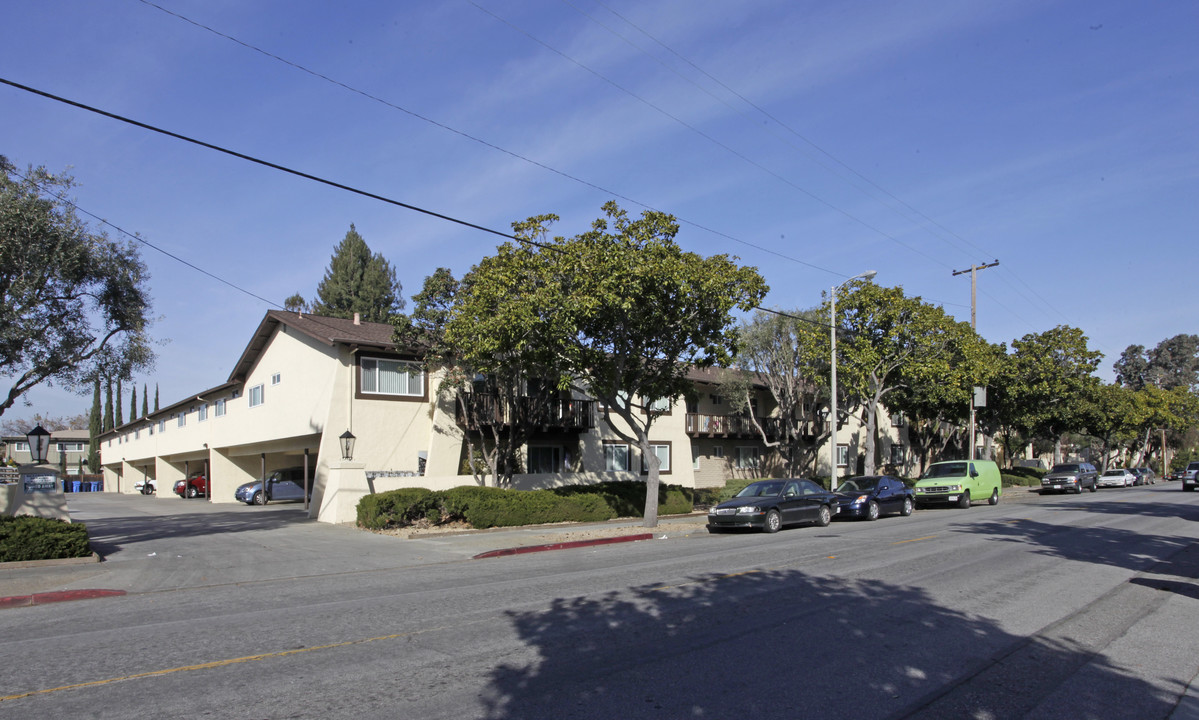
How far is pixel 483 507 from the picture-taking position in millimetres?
21844

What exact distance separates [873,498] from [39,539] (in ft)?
70.9

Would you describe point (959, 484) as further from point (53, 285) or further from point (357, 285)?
point (357, 285)

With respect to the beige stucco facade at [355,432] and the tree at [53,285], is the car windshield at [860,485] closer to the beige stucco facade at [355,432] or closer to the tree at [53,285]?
the beige stucco facade at [355,432]

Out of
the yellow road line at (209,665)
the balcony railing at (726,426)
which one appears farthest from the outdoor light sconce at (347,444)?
the balcony railing at (726,426)

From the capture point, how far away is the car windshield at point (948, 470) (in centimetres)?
3039

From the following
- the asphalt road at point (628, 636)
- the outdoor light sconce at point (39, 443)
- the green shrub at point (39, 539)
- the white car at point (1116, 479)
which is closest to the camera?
the asphalt road at point (628, 636)

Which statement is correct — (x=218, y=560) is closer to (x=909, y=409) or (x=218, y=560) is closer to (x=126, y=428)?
(x=909, y=409)

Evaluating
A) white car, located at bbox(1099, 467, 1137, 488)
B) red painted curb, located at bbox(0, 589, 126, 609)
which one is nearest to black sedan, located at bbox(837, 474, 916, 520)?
red painted curb, located at bbox(0, 589, 126, 609)

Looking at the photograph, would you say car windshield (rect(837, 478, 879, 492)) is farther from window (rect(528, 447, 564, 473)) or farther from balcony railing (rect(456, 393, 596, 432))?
window (rect(528, 447, 564, 473))

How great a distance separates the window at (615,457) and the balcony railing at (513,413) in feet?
11.6

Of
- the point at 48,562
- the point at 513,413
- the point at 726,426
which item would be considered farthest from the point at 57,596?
the point at 726,426

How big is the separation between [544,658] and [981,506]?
29136 mm

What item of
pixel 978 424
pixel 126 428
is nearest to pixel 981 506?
pixel 978 424

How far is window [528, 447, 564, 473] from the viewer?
103 feet
